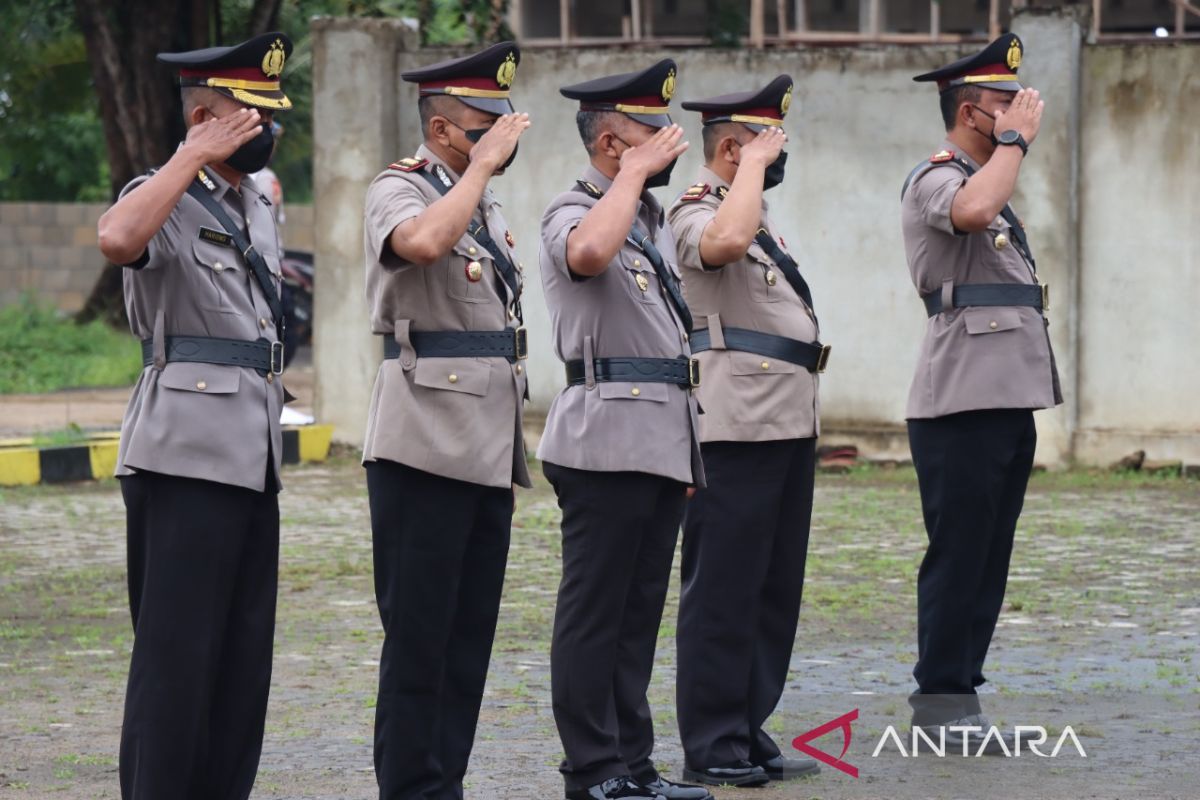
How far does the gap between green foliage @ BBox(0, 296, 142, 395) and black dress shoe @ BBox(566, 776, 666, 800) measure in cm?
1262

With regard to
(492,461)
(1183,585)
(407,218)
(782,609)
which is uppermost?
(407,218)

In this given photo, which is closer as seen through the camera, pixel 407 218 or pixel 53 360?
pixel 407 218

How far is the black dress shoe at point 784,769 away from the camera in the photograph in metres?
5.70

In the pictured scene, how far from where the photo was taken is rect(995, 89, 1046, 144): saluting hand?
6.05 meters

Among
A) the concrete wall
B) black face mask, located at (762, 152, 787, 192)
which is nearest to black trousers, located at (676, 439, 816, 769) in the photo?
black face mask, located at (762, 152, 787, 192)

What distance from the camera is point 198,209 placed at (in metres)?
4.59

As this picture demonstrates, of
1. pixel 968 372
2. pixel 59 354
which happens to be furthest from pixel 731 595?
pixel 59 354

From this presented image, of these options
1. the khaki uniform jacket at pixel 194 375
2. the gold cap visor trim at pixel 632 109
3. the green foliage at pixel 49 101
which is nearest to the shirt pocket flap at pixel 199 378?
the khaki uniform jacket at pixel 194 375

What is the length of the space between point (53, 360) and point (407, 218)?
1500 centimetres

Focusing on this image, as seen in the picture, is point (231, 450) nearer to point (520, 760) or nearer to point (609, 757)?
point (609, 757)

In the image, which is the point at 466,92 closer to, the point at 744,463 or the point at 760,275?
the point at 760,275

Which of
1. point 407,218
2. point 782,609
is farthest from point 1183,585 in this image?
point 407,218

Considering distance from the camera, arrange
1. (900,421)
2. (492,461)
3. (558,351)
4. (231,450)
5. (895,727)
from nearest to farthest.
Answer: (231,450) < (492,461) < (558,351) < (895,727) < (900,421)

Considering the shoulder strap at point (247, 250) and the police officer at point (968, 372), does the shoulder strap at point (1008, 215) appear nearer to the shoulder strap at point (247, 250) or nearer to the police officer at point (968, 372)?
the police officer at point (968, 372)
